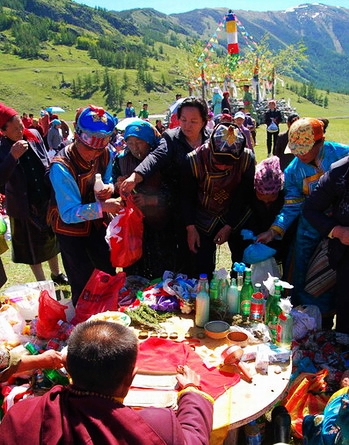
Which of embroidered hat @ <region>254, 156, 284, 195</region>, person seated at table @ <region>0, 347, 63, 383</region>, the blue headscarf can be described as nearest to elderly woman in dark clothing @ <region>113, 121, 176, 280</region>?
the blue headscarf

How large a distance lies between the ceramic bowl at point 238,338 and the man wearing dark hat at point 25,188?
7.29 feet

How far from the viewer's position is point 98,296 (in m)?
Answer: 2.95

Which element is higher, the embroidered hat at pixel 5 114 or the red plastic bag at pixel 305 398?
the embroidered hat at pixel 5 114

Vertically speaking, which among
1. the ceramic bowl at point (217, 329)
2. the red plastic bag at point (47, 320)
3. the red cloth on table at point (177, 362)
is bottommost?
the red plastic bag at point (47, 320)

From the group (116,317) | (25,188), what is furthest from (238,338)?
(25,188)

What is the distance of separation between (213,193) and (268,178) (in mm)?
470

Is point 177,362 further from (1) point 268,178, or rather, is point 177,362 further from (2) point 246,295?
(1) point 268,178

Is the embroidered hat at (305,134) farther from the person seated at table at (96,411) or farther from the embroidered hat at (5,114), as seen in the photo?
the embroidered hat at (5,114)

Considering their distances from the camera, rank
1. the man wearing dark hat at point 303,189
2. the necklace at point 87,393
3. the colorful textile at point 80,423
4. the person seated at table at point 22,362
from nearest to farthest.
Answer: the colorful textile at point 80,423
the necklace at point 87,393
the person seated at table at point 22,362
the man wearing dark hat at point 303,189

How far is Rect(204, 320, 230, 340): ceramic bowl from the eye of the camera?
2495 millimetres

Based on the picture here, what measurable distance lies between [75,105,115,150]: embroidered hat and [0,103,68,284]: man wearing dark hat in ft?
3.25

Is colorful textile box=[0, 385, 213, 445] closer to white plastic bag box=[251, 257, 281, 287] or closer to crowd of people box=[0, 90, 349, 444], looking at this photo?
crowd of people box=[0, 90, 349, 444]

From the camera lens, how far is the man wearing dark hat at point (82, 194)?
291 centimetres

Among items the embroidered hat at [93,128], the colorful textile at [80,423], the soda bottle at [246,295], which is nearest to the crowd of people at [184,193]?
the embroidered hat at [93,128]
